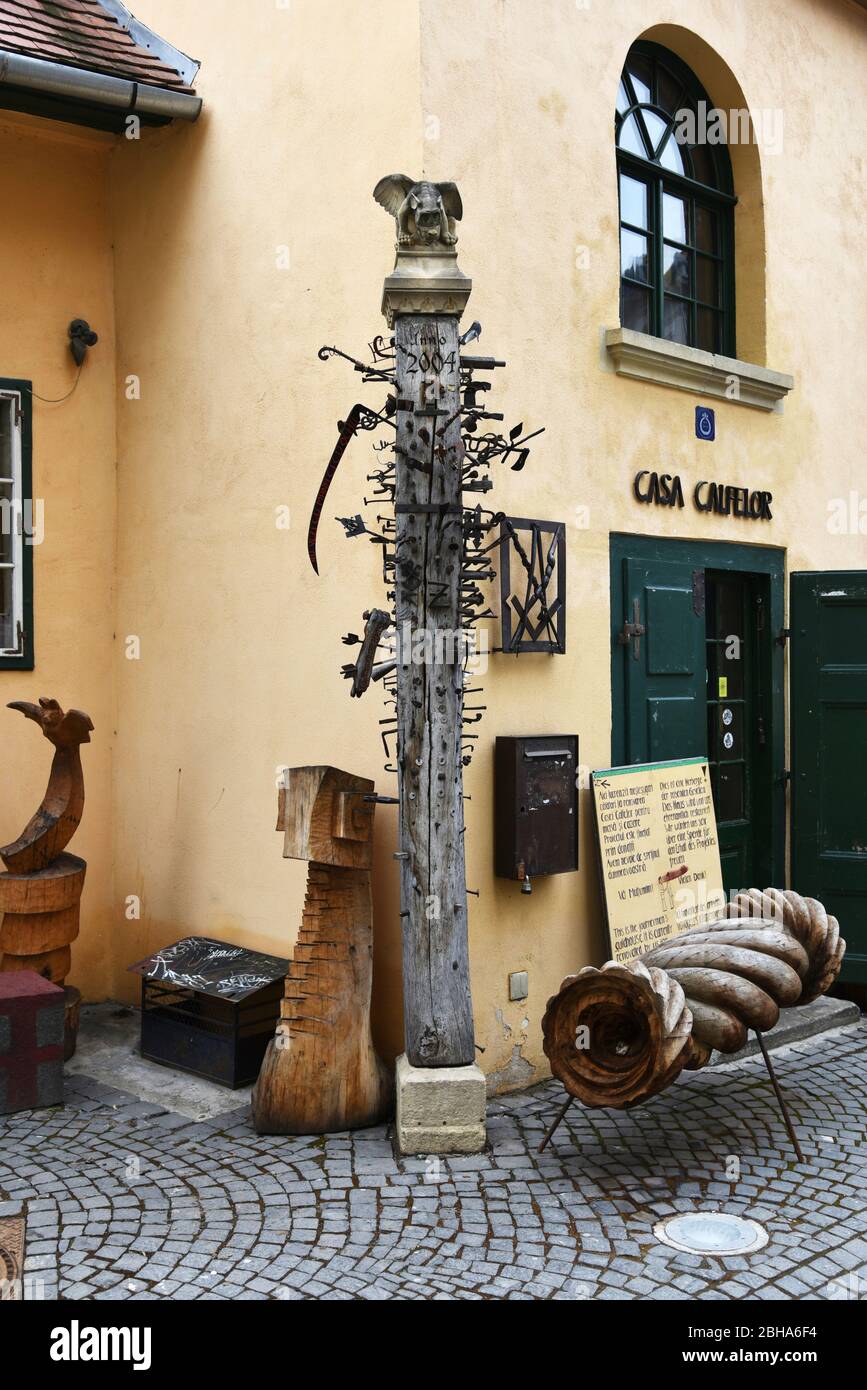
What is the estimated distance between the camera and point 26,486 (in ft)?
22.0

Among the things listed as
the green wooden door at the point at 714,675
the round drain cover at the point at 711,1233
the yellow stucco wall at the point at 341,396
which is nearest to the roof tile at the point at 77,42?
the yellow stucco wall at the point at 341,396

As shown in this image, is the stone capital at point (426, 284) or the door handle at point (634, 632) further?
the door handle at point (634, 632)

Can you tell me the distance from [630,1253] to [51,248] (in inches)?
230

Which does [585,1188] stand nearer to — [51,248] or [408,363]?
[408,363]

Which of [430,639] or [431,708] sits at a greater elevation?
[430,639]

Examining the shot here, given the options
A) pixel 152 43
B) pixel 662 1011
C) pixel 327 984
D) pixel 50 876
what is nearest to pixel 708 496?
pixel 662 1011

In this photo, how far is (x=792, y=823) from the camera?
23.7 feet

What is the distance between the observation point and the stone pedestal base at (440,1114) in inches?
184

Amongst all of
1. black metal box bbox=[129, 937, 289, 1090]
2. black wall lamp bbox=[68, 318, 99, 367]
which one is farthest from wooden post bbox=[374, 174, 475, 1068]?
black wall lamp bbox=[68, 318, 99, 367]

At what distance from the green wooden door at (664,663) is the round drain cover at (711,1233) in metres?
2.50

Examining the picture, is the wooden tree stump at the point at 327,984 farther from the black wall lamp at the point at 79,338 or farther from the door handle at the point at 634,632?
the black wall lamp at the point at 79,338

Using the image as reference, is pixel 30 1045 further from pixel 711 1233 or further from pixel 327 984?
pixel 711 1233

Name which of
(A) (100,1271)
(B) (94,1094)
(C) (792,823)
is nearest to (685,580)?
(C) (792,823)

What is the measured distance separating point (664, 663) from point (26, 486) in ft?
11.7
